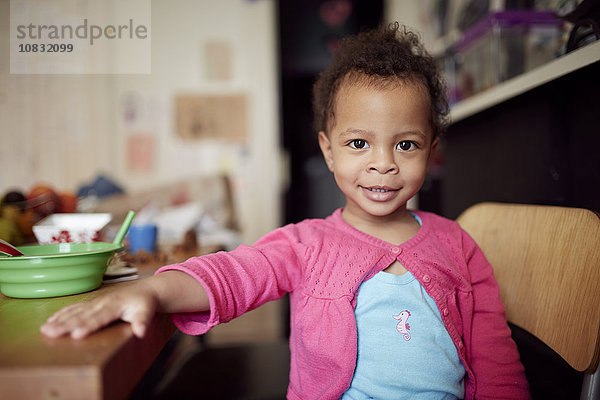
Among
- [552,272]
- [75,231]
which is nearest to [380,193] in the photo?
[552,272]

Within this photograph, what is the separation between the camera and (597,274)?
2.16ft

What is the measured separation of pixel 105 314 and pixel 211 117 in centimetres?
305

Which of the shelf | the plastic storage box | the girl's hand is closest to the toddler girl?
the girl's hand

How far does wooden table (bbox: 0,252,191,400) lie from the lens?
0.35 m

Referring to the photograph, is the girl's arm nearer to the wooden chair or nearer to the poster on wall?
the wooden chair

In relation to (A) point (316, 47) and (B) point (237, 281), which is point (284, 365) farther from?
(A) point (316, 47)

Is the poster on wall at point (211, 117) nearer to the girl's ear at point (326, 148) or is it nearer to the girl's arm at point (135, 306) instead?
the girl's ear at point (326, 148)

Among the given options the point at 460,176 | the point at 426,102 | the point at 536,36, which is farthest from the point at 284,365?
the point at 536,36

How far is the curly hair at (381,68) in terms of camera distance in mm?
823

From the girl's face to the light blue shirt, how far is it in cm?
15

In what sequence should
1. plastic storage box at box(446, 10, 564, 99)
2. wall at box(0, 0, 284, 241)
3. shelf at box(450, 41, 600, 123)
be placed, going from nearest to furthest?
shelf at box(450, 41, 600, 123)
plastic storage box at box(446, 10, 564, 99)
wall at box(0, 0, 284, 241)

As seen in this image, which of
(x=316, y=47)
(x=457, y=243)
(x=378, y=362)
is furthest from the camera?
(x=316, y=47)

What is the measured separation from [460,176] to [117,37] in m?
1.37

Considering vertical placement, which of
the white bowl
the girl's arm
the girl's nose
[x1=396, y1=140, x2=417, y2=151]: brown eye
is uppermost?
[x1=396, y1=140, x2=417, y2=151]: brown eye
